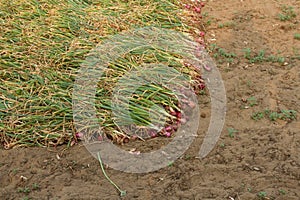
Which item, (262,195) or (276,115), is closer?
(262,195)

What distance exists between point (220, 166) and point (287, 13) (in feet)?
8.08

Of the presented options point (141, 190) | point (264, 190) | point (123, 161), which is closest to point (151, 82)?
point (123, 161)

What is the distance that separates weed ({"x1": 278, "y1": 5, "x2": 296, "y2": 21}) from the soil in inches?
40.6

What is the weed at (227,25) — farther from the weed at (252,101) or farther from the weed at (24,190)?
the weed at (24,190)

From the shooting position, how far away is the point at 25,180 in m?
3.20

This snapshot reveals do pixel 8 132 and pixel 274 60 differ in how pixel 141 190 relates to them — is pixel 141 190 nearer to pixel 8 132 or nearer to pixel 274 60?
pixel 8 132

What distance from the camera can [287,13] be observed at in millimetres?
4984

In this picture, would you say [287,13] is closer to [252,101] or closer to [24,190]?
[252,101]

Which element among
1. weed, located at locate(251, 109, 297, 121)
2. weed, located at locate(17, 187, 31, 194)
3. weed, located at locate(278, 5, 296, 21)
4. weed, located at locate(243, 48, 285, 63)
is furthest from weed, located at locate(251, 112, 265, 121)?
weed, located at locate(17, 187, 31, 194)

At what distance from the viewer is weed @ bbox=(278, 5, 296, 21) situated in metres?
4.90

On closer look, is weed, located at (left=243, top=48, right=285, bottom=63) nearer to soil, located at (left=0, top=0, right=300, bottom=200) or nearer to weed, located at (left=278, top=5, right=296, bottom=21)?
soil, located at (left=0, top=0, right=300, bottom=200)

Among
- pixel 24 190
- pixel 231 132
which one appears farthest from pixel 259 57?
pixel 24 190

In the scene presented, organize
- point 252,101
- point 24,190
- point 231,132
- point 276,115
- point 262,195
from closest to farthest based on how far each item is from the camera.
→ point 262,195, point 24,190, point 231,132, point 276,115, point 252,101

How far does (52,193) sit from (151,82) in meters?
1.28
